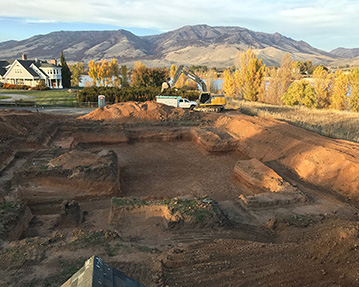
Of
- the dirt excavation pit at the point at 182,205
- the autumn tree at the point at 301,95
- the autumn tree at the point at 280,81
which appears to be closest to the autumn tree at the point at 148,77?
the autumn tree at the point at 280,81

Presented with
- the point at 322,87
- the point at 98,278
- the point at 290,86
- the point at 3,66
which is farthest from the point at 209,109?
the point at 3,66

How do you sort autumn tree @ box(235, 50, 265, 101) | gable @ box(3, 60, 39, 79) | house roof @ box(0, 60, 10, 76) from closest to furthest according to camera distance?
autumn tree @ box(235, 50, 265, 101), gable @ box(3, 60, 39, 79), house roof @ box(0, 60, 10, 76)

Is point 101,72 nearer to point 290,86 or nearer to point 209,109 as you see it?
point 209,109

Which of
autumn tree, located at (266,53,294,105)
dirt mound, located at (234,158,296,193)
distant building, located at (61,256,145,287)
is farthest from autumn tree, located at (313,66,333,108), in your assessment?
distant building, located at (61,256,145,287)

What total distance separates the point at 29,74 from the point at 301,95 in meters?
52.6

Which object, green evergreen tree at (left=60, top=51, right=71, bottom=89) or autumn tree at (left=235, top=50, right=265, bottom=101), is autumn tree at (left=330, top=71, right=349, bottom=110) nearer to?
autumn tree at (left=235, top=50, right=265, bottom=101)

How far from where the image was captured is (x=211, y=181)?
12562 mm

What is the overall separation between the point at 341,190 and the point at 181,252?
27.1 feet

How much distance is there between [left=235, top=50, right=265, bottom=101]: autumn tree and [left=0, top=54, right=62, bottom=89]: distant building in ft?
129

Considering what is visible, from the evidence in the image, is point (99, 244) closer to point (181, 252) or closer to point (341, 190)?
point (181, 252)

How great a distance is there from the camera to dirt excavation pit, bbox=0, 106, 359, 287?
5102 mm

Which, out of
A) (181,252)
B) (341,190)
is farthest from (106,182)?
(341,190)

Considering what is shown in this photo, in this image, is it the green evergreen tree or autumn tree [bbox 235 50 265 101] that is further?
the green evergreen tree

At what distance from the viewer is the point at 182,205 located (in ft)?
26.9
